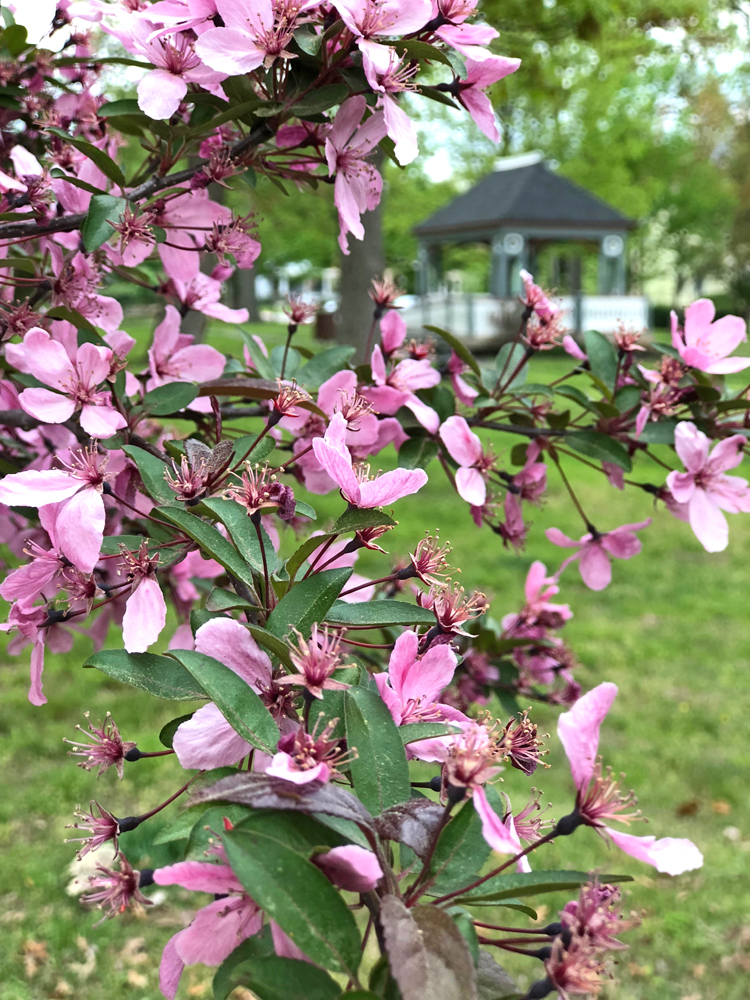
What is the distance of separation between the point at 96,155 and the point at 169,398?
0.31 m

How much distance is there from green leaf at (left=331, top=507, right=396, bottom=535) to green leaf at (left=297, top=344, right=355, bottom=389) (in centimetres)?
67

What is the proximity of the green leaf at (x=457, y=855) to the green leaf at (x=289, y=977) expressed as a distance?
11 cm

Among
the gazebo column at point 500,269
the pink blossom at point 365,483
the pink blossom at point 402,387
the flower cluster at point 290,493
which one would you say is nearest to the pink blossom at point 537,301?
the flower cluster at point 290,493

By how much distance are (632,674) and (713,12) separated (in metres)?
11.0

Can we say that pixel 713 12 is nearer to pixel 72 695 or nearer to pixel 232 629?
pixel 72 695

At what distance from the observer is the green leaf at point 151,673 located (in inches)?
31.6

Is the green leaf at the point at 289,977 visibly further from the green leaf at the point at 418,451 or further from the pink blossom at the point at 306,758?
the green leaf at the point at 418,451

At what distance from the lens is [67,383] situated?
1104 millimetres

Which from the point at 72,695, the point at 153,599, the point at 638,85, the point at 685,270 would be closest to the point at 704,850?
the point at 72,695

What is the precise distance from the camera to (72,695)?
4.02 metres

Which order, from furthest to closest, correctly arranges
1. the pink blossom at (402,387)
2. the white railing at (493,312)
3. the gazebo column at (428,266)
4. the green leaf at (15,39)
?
1. the gazebo column at (428,266)
2. the white railing at (493,312)
3. the green leaf at (15,39)
4. the pink blossom at (402,387)

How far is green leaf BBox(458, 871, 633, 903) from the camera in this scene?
2.05 ft

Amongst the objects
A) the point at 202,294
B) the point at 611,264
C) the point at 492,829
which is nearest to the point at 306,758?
the point at 492,829

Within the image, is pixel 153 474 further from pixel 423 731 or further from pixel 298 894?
pixel 298 894
